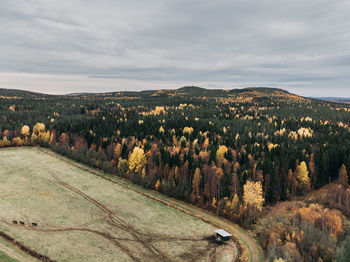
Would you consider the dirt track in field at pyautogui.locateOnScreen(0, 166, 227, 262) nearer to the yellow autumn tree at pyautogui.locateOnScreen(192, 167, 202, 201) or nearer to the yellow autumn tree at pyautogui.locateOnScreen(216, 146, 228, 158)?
the yellow autumn tree at pyautogui.locateOnScreen(192, 167, 202, 201)

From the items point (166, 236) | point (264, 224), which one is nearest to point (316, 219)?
point (264, 224)

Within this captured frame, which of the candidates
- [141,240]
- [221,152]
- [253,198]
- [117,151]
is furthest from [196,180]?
[117,151]

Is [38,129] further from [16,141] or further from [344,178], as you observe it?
[344,178]

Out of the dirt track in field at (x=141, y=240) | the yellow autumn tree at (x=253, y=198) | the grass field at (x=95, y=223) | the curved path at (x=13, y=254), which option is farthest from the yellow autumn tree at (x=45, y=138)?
the yellow autumn tree at (x=253, y=198)

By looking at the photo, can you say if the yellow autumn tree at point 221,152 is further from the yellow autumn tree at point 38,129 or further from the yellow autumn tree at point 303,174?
the yellow autumn tree at point 38,129

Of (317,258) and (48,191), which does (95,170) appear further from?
(317,258)

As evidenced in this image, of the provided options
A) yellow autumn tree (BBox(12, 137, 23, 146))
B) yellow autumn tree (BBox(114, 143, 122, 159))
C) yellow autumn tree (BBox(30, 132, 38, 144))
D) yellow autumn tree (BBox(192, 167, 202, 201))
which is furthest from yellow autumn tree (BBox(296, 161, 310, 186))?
yellow autumn tree (BBox(12, 137, 23, 146))
